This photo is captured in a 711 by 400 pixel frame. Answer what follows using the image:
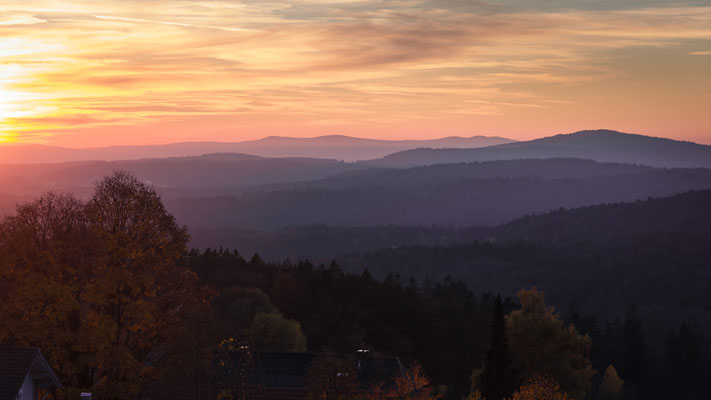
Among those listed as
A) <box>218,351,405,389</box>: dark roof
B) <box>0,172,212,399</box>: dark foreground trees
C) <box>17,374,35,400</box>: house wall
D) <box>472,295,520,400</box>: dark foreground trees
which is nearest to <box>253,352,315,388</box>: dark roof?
<box>218,351,405,389</box>: dark roof

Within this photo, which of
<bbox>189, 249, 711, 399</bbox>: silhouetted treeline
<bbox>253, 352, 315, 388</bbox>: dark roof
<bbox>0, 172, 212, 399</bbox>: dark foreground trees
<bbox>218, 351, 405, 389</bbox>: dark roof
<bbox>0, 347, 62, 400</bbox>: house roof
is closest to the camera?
<bbox>0, 347, 62, 400</bbox>: house roof

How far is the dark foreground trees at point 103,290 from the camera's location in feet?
145

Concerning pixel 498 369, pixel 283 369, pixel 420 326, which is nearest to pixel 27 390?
pixel 283 369

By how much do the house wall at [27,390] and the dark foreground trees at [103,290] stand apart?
17.3 ft

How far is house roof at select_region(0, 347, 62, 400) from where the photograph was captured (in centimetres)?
3513

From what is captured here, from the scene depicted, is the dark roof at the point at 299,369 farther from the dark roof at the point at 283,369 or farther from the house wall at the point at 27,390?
the house wall at the point at 27,390

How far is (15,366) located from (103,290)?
883 centimetres

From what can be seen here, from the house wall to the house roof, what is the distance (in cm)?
49

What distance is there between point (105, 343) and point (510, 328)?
4373 centimetres

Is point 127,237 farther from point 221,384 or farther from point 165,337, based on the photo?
point 221,384

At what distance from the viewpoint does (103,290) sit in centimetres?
4441

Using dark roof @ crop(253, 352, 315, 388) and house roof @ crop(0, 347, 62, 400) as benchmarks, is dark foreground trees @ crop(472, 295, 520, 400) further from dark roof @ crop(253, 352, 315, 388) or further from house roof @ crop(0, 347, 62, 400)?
house roof @ crop(0, 347, 62, 400)

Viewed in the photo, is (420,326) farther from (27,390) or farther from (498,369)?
(27,390)

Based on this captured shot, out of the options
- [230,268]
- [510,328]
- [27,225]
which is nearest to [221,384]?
[27,225]
